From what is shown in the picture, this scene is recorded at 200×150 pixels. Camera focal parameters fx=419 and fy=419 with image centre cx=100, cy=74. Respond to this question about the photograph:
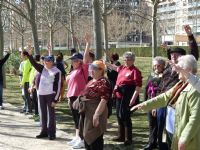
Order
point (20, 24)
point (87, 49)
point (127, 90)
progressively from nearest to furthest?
point (87, 49), point (127, 90), point (20, 24)

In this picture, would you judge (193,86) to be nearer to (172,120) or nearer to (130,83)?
(172,120)

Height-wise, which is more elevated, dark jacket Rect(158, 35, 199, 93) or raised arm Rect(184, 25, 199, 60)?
raised arm Rect(184, 25, 199, 60)

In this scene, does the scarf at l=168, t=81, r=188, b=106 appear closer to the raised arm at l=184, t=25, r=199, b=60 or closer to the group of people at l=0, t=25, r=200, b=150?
the group of people at l=0, t=25, r=200, b=150

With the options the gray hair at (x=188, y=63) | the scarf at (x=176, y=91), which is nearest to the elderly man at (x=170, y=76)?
the scarf at (x=176, y=91)

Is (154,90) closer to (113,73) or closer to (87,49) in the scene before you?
(87,49)

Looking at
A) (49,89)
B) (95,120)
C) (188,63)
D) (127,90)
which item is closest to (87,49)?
(127,90)

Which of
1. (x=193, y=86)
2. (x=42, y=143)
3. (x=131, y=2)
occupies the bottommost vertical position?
(x=42, y=143)

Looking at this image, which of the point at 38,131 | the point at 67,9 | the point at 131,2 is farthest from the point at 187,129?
the point at 67,9

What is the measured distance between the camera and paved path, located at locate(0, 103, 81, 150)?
26.4 feet

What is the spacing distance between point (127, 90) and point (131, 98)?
0.17m

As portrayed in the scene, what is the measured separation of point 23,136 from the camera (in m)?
8.95

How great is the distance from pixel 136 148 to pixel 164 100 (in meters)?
2.61

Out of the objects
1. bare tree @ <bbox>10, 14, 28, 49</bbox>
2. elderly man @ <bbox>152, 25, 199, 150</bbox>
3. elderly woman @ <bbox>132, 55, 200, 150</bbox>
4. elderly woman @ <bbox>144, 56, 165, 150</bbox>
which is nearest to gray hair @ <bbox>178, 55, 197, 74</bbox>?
elderly woman @ <bbox>132, 55, 200, 150</bbox>

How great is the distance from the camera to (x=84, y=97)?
6.52 meters
